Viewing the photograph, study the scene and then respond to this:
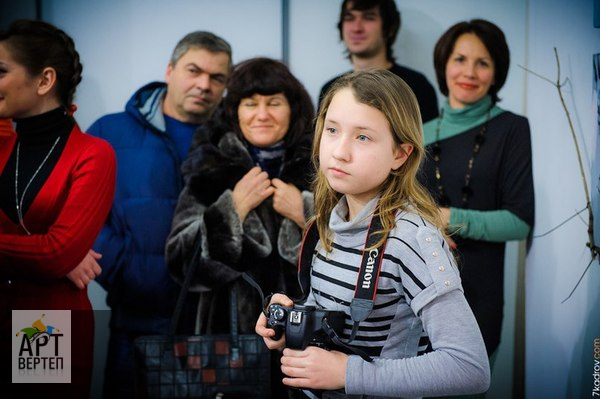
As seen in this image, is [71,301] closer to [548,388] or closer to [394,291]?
[394,291]

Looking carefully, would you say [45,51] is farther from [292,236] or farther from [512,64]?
[512,64]

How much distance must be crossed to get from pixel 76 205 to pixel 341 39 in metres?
1.25

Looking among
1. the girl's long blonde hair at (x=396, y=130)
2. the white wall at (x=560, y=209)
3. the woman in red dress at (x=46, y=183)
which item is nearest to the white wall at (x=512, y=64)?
A: the white wall at (x=560, y=209)

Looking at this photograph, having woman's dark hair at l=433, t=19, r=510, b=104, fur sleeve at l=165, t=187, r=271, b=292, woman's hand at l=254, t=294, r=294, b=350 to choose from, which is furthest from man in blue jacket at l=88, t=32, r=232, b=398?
woman's hand at l=254, t=294, r=294, b=350

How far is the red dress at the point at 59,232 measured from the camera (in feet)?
6.67

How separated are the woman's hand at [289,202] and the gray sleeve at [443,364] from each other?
39.6 inches

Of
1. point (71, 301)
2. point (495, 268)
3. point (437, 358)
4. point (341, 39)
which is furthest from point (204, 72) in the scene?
point (437, 358)

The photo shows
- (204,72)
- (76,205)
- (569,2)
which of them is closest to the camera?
(76,205)

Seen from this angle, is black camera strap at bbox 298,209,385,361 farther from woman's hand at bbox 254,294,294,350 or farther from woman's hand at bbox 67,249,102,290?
woman's hand at bbox 67,249,102,290

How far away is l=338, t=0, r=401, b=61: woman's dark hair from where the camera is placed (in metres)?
2.63

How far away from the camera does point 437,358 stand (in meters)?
1.35

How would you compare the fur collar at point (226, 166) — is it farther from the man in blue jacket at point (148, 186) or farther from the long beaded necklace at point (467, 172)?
the long beaded necklace at point (467, 172)

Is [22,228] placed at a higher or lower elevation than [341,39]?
lower

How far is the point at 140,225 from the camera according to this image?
2.54 metres
